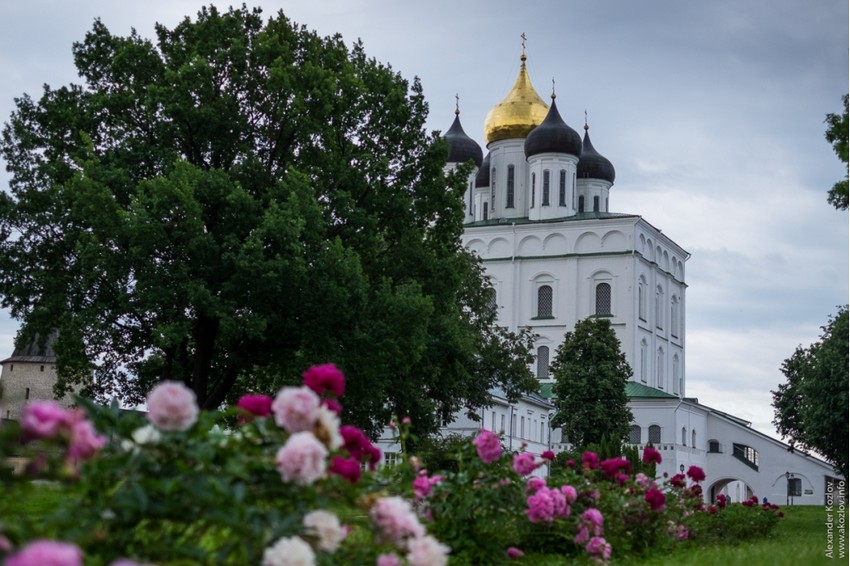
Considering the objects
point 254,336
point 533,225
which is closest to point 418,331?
point 254,336

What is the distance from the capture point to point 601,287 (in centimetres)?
7581

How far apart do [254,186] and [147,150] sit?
8.11 feet

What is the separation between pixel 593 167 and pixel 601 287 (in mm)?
11267

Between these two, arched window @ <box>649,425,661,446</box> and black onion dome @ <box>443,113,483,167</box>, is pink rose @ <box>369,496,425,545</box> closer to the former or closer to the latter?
arched window @ <box>649,425,661,446</box>

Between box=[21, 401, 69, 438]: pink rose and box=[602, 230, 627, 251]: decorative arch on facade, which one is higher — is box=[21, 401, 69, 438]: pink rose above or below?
below

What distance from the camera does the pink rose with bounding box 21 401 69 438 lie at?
11.6ft

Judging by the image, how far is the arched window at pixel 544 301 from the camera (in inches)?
3029

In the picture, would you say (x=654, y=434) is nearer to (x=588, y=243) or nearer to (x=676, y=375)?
(x=676, y=375)

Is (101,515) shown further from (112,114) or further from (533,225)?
(533,225)

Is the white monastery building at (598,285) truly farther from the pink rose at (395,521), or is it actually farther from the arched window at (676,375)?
the pink rose at (395,521)

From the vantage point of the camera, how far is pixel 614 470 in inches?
410

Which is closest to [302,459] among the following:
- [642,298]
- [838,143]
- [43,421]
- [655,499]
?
[43,421]

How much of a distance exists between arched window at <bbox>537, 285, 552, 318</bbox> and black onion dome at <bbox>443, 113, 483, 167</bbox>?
37.1 ft

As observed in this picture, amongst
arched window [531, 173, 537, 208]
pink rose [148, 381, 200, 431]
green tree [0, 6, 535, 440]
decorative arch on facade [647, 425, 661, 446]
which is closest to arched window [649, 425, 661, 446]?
decorative arch on facade [647, 425, 661, 446]
